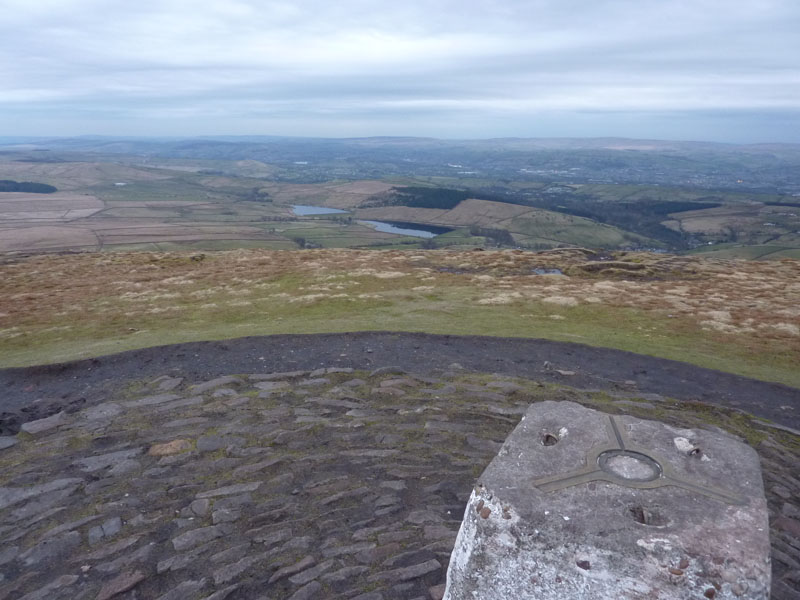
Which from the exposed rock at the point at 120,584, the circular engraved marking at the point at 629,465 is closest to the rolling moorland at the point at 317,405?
the exposed rock at the point at 120,584

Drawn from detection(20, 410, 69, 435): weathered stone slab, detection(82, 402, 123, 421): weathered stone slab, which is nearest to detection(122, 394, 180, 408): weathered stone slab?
detection(82, 402, 123, 421): weathered stone slab

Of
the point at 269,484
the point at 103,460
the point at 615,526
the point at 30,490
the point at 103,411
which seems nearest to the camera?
the point at 615,526

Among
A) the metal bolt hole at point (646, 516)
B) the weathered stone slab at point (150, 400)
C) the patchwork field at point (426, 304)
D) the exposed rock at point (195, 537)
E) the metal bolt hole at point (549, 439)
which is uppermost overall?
the metal bolt hole at point (646, 516)

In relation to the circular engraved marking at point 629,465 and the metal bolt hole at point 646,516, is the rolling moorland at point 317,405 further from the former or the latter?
the circular engraved marking at point 629,465

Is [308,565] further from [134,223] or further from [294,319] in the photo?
[134,223]

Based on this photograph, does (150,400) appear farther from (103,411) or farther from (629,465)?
(629,465)

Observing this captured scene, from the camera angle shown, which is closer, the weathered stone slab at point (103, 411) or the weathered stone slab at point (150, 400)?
the weathered stone slab at point (103, 411)

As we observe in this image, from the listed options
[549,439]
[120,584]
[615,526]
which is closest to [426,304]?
[549,439]
